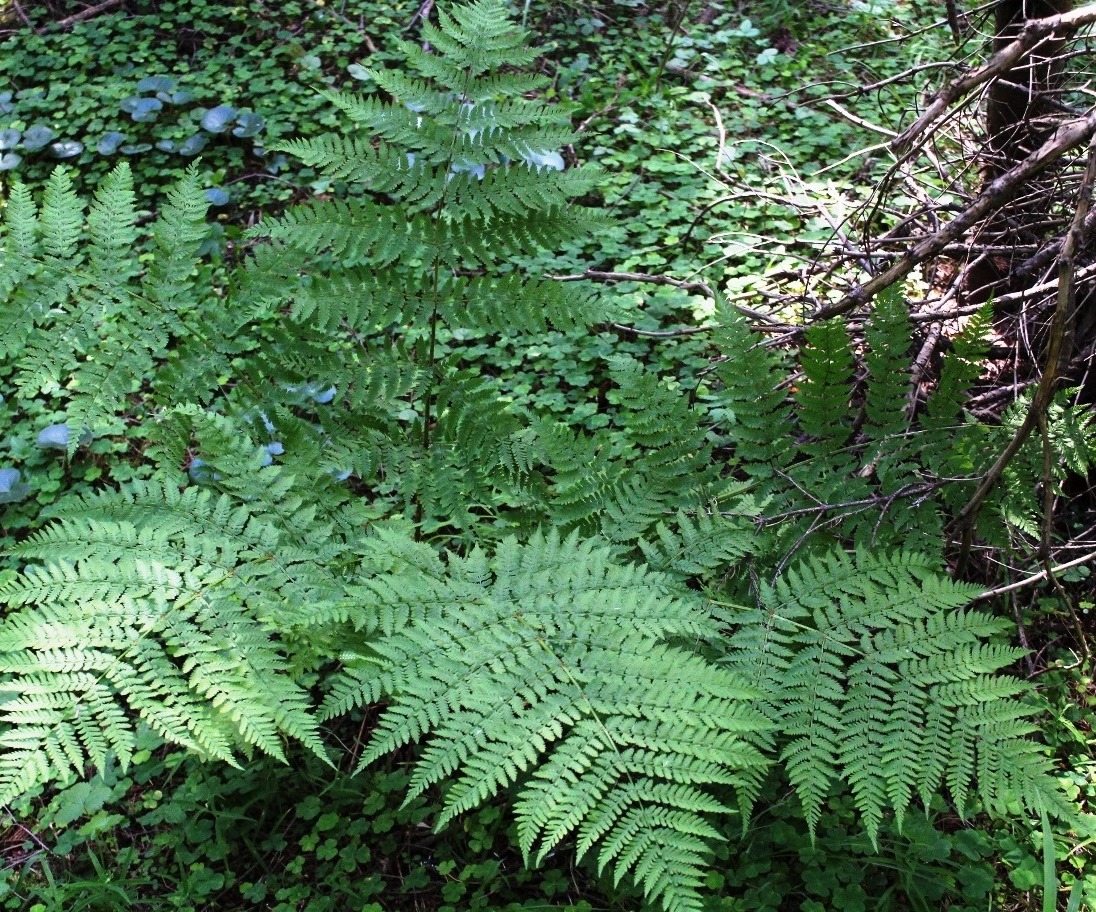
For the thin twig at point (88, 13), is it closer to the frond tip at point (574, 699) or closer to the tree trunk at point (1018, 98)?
the tree trunk at point (1018, 98)

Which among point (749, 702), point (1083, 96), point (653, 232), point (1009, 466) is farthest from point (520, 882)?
point (1083, 96)

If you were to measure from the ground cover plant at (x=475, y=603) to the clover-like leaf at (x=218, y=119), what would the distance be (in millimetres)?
2628

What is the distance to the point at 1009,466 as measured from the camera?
2.35 metres

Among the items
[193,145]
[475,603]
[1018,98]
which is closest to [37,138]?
[193,145]

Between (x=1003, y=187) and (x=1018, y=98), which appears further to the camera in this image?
(x=1018, y=98)

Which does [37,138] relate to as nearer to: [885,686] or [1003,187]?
[1003,187]

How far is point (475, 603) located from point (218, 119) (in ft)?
12.8

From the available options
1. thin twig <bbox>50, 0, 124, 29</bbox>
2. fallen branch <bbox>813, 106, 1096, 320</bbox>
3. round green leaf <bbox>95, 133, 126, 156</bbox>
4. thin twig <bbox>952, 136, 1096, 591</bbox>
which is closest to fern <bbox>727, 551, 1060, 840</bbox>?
thin twig <bbox>952, 136, 1096, 591</bbox>

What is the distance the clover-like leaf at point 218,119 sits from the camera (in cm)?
496

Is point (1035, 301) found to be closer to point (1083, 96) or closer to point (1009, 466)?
point (1009, 466)

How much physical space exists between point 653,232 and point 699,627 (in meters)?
2.91

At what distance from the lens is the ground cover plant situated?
187cm

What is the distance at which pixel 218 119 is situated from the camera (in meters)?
4.98

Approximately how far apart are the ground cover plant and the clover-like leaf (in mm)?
2628
